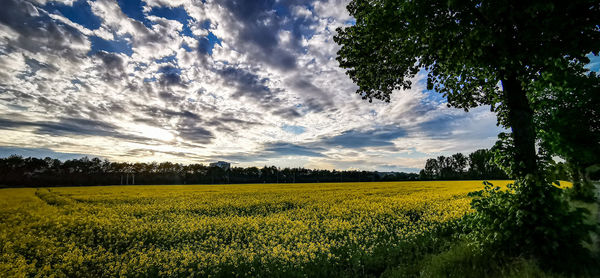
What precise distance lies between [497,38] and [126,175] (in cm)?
8784

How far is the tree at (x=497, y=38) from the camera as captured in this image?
14.0 feet

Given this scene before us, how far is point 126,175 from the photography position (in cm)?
7212

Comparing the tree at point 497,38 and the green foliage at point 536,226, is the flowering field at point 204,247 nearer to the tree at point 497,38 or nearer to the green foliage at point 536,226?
the green foliage at point 536,226

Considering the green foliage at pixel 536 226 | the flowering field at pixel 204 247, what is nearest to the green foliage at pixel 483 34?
the green foliage at pixel 536 226

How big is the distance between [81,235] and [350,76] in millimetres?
12304

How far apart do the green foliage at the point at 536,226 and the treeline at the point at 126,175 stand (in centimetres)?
7230

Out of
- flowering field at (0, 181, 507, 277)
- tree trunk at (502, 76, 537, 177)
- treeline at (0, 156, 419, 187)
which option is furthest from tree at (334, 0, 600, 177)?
treeline at (0, 156, 419, 187)

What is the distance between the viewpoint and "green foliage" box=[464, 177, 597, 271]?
4406mm

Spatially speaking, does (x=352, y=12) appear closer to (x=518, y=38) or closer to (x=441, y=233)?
(x=518, y=38)

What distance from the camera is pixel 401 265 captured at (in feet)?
20.6

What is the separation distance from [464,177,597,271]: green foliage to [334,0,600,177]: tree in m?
0.51

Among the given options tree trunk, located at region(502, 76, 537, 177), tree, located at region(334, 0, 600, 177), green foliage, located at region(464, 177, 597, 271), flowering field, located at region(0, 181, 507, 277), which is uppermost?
tree, located at region(334, 0, 600, 177)

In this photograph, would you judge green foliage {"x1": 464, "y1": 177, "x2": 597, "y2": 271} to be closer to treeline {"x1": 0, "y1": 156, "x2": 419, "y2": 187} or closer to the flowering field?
the flowering field

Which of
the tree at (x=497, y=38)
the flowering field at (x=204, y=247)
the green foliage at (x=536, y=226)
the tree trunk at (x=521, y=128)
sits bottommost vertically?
the flowering field at (x=204, y=247)
